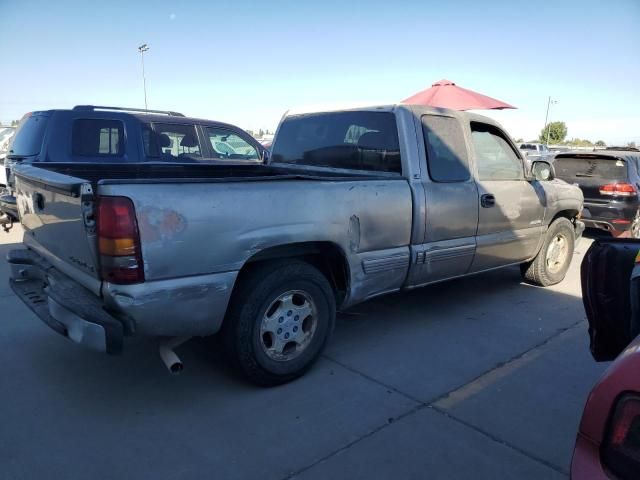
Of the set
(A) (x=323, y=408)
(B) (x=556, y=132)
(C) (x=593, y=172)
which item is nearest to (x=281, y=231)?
(A) (x=323, y=408)

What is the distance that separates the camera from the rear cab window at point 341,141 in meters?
4.04

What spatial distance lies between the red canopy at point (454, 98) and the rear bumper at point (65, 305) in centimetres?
923

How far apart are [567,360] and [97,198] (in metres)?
3.43

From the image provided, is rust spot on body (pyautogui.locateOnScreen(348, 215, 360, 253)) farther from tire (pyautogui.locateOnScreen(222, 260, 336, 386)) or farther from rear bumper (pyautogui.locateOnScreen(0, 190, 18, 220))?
rear bumper (pyautogui.locateOnScreen(0, 190, 18, 220))

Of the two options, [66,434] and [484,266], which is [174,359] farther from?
[484,266]

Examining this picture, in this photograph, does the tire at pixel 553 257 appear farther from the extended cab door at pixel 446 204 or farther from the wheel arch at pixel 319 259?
the wheel arch at pixel 319 259

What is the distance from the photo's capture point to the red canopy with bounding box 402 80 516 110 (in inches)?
439

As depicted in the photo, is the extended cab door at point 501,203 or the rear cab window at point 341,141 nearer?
the rear cab window at point 341,141

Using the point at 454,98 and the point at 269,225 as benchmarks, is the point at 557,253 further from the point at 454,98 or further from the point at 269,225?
the point at 454,98

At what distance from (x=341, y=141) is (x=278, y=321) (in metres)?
1.88

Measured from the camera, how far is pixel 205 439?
2.71 m

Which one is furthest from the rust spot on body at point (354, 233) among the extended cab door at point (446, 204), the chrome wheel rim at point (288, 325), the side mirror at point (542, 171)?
the side mirror at point (542, 171)

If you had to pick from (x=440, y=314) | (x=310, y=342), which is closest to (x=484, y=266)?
(x=440, y=314)

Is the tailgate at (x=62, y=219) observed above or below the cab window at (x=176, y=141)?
below
